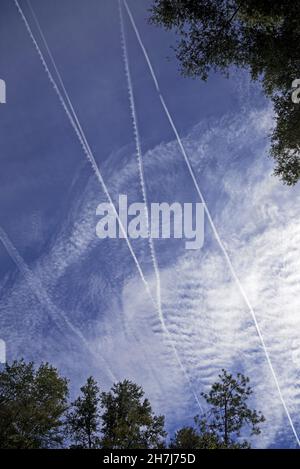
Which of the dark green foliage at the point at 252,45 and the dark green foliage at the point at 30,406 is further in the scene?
the dark green foliage at the point at 30,406

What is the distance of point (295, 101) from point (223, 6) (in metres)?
4.14

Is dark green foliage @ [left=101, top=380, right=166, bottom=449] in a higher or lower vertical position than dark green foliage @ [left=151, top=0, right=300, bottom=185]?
lower

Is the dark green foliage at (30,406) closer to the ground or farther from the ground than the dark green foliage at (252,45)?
closer to the ground

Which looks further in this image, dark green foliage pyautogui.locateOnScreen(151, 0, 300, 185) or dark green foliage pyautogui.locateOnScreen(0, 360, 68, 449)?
dark green foliage pyautogui.locateOnScreen(0, 360, 68, 449)

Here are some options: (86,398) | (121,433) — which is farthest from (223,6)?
(86,398)

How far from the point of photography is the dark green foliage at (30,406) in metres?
24.8

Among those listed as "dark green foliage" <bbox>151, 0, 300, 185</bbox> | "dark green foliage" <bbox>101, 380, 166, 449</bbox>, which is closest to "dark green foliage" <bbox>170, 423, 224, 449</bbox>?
"dark green foliage" <bbox>101, 380, 166, 449</bbox>

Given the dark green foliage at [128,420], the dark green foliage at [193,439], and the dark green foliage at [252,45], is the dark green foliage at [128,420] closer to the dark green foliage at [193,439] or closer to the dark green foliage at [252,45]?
the dark green foliage at [193,439]

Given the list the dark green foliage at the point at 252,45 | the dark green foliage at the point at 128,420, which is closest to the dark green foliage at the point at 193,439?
the dark green foliage at the point at 128,420

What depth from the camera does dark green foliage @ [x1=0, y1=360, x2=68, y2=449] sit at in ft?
81.2

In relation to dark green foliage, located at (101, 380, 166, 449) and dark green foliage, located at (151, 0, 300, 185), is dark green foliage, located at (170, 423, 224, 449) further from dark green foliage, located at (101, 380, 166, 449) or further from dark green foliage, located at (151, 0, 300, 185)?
dark green foliage, located at (151, 0, 300, 185)

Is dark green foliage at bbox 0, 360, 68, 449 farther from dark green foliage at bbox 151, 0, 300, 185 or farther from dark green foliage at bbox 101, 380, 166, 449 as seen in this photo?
dark green foliage at bbox 151, 0, 300, 185

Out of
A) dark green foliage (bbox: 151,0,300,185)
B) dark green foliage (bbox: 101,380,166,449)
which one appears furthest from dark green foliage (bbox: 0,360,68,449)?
dark green foliage (bbox: 151,0,300,185)
